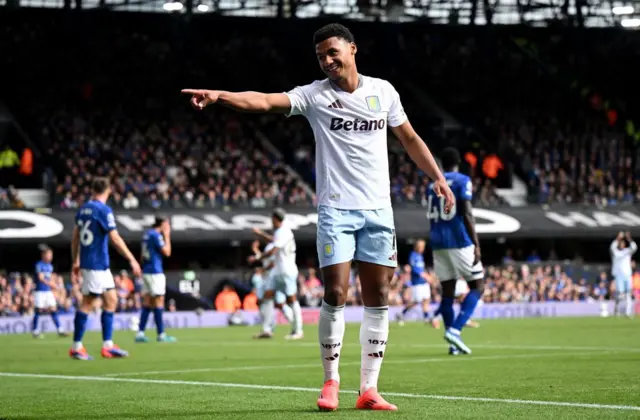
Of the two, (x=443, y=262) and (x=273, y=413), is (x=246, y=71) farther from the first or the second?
(x=273, y=413)

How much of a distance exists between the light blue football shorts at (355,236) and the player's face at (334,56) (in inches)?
37.0

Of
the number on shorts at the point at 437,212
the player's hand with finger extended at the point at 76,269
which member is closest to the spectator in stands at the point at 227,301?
the player's hand with finger extended at the point at 76,269

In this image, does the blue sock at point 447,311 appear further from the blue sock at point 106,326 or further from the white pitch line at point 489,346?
the blue sock at point 106,326

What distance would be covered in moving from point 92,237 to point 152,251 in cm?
631

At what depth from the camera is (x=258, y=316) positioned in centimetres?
3306

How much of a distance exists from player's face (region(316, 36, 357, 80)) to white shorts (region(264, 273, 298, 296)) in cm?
1449

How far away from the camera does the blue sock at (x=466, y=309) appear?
14898 mm

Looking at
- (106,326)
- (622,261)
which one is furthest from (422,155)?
(622,261)

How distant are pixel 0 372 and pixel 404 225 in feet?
90.0

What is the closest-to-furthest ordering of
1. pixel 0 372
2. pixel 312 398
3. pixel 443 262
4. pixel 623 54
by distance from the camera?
1. pixel 312 398
2. pixel 0 372
3. pixel 443 262
4. pixel 623 54

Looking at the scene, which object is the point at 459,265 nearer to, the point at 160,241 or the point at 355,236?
→ the point at 355,236

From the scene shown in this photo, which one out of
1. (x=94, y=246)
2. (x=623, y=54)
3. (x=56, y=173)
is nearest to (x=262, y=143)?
(x=56, y=173)

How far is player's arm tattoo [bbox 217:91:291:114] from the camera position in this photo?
7.59 meters

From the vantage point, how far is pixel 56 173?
3791cm
